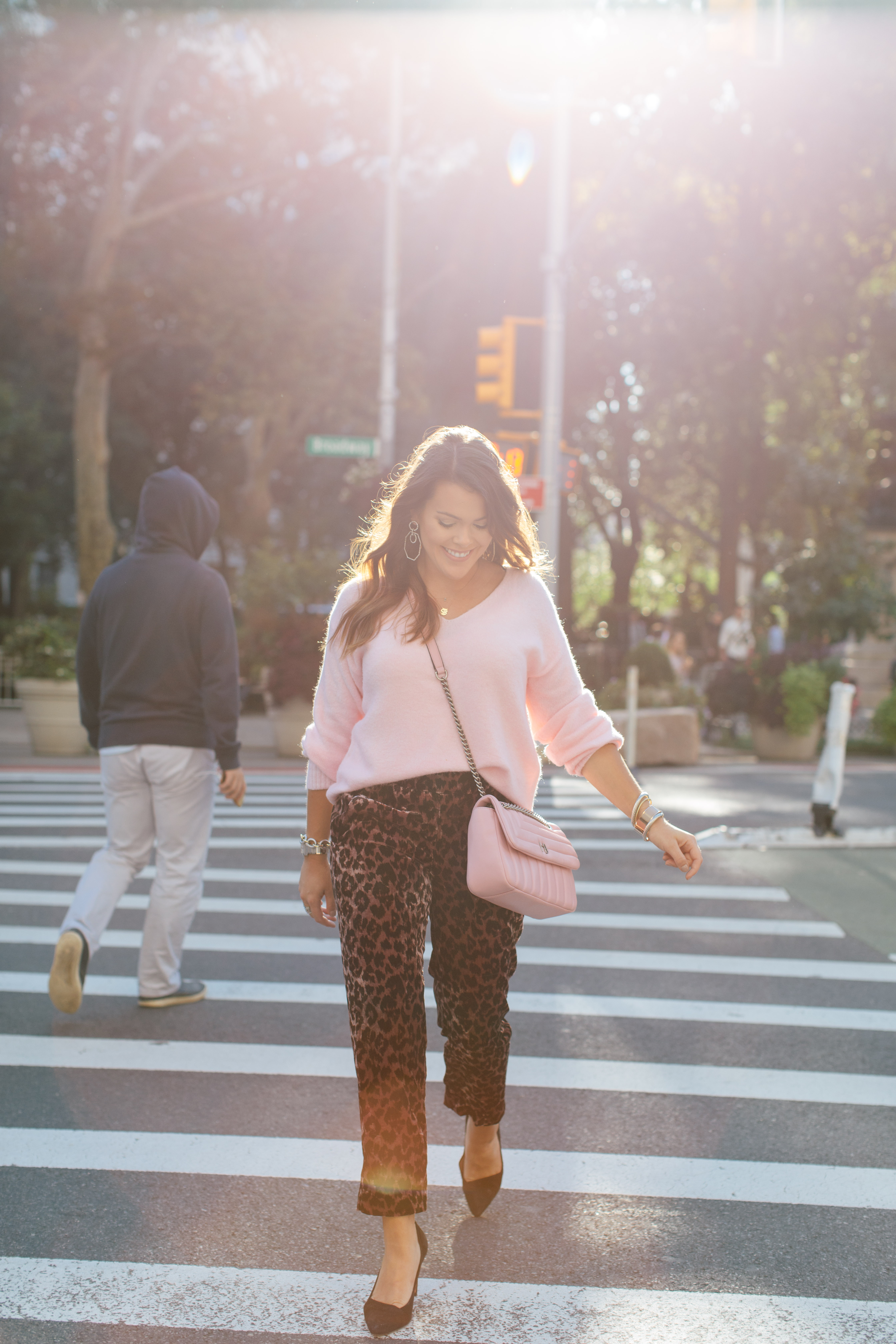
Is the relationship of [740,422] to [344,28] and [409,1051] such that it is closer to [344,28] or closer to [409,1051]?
[344,28]

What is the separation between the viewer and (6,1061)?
4.52 m

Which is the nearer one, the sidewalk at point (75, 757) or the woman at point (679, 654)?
the sidewalk at point (75, 757)

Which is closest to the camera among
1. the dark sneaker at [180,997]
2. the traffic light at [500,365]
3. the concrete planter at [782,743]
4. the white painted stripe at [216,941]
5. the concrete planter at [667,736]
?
the dark sneaker at [180,997]

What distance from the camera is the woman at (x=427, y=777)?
291 centimetres

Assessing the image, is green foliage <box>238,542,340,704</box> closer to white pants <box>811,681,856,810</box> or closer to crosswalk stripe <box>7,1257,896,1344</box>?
white pants <box>811,681,856,810</box>

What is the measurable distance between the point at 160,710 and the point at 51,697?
33.0 ft

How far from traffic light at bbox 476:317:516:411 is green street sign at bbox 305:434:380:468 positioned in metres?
3.84

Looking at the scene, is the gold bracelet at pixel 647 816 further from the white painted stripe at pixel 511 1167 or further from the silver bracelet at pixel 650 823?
the white painted stripe at pixel 511 1167

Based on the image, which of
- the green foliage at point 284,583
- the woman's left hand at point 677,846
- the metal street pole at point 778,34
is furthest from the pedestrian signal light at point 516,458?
the woman's left hand at point 677,846

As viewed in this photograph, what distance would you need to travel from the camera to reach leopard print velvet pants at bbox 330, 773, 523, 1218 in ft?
9.51

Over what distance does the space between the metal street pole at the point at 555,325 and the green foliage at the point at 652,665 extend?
5.82 ft

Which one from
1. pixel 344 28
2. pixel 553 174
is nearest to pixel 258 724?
pixel 553 174

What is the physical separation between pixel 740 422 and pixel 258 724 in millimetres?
15957

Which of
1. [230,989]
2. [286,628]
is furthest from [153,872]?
[286,628]
